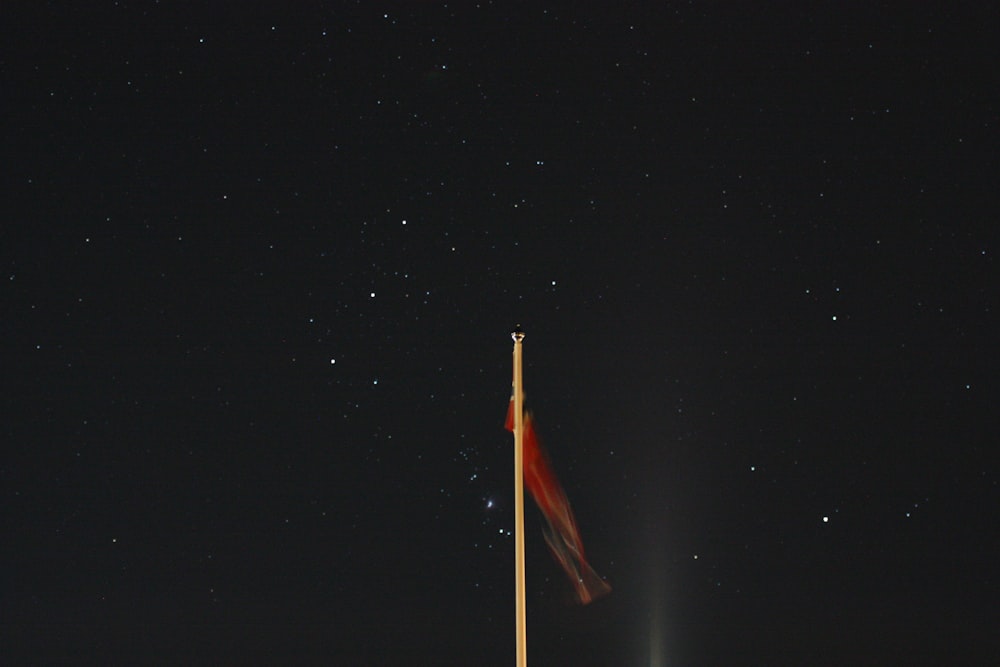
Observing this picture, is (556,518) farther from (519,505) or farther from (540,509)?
(519,505)

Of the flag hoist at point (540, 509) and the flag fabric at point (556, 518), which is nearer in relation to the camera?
the flag hoist at point (540, 509)

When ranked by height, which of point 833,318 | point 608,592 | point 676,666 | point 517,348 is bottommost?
point 676,666

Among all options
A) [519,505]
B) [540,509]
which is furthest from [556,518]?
[519,505]

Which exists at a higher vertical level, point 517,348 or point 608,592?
point 517,348

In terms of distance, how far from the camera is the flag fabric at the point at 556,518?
2973 millimetres

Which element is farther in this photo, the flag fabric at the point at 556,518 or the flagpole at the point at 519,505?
the flag fabric at the point at 556,518

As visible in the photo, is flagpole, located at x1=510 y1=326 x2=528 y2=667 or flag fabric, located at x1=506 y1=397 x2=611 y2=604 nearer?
flagpole, located at x1=510 y1=326 x2=528 y2=667

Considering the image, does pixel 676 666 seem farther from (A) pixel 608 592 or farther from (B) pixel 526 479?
(B) pixel 526 479

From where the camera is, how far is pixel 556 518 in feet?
10.0

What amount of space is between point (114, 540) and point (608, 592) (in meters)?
1.47

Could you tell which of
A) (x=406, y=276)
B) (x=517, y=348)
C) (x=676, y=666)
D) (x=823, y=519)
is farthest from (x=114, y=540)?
(x=823, y=519)

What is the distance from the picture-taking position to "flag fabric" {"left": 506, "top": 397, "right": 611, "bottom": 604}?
2.97 metres

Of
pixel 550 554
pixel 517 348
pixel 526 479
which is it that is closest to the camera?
pixel 517 348

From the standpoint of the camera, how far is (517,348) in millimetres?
2766
